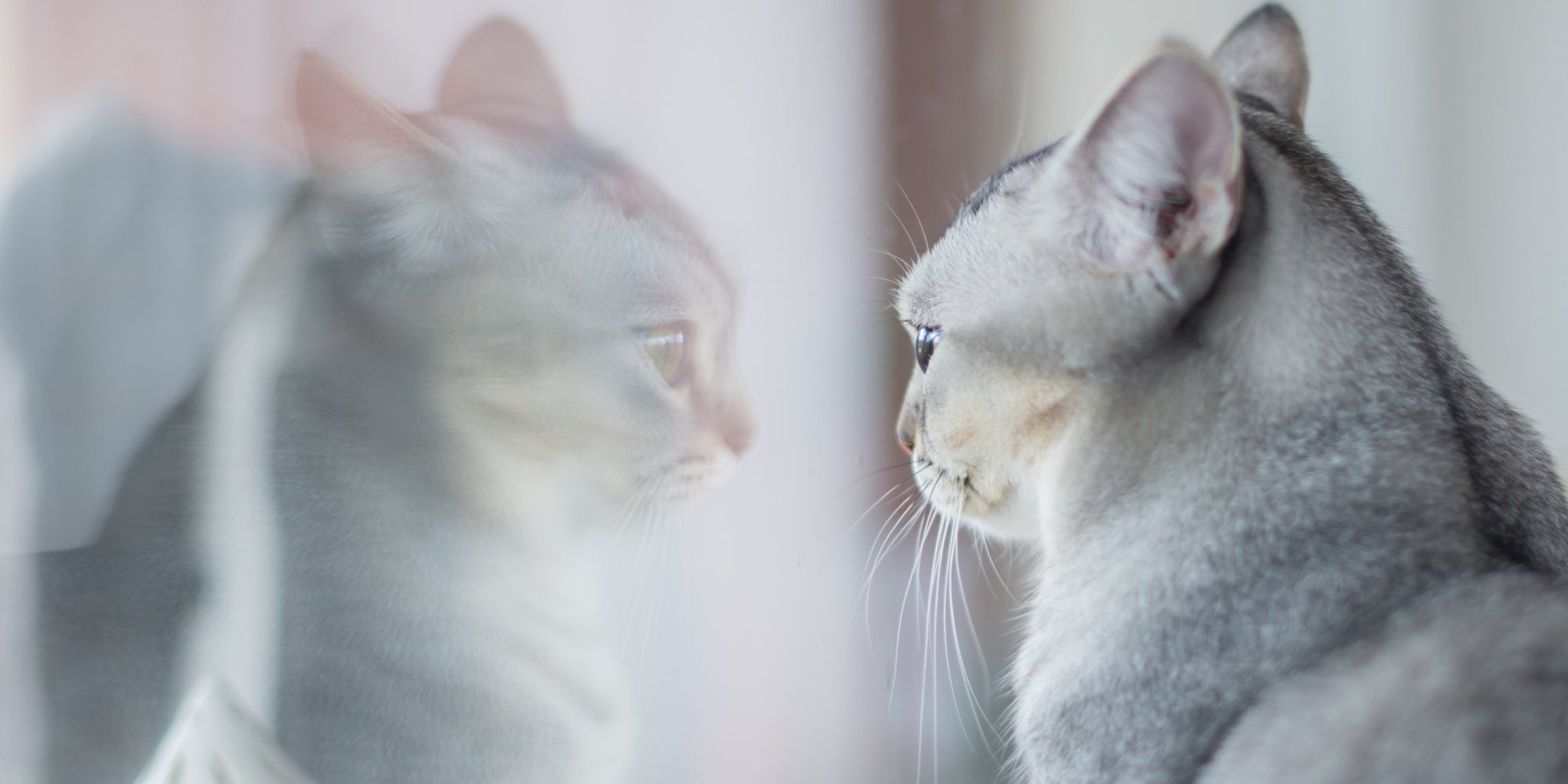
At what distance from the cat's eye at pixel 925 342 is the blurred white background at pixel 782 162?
7 cm

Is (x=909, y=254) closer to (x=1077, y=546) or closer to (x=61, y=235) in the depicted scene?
(x=1077, y=546)

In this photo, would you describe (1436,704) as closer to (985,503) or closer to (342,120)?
(985,503)

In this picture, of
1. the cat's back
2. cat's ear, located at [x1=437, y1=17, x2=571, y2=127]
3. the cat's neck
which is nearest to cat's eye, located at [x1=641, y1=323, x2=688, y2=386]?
cat's ear, located at [x1=437, y1=17, x2=571, y2=127]

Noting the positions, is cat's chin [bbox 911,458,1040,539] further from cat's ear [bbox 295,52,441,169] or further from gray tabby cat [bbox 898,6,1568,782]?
cat's ear [bbox 295,52,441,169]

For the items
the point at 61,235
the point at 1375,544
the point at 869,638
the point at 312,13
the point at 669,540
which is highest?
the point at 312,13

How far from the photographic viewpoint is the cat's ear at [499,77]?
714 millimetres

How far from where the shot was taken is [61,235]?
25.7 inches

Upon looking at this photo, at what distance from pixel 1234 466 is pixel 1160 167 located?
0.19 metres

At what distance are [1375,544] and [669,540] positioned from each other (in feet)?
1.50

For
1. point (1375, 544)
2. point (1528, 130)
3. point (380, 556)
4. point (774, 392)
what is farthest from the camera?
point (1528, 130)

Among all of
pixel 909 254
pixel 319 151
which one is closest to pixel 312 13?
pixel 319 151

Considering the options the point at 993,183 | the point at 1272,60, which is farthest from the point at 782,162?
the point at 1272,60

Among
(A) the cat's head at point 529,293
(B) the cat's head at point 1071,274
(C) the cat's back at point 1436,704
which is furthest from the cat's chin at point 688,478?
(C) the cat's back at point 1436,704

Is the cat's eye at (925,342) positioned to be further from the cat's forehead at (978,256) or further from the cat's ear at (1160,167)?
the cat's ear at (1160,167)
